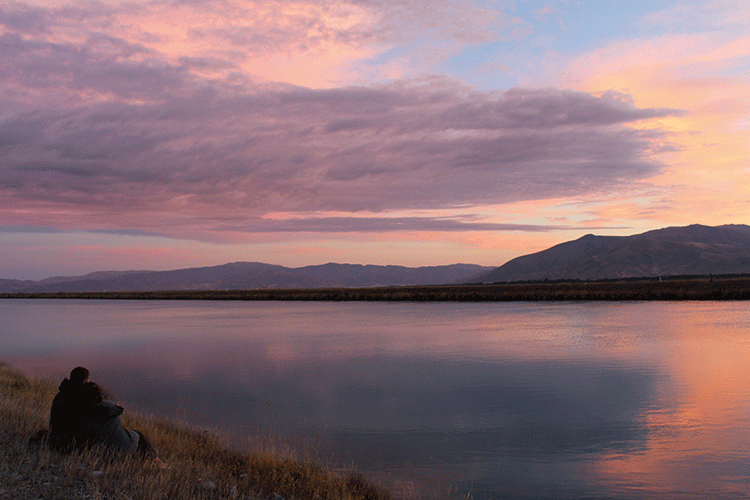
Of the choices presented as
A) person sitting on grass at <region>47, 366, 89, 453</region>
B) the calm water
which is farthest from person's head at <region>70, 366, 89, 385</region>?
the calm water

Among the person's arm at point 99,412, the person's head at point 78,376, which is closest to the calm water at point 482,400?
the person's arm at point 99,412

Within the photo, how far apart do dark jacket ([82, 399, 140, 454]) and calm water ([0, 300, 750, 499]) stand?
3.88m

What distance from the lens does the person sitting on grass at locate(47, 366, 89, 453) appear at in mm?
8062

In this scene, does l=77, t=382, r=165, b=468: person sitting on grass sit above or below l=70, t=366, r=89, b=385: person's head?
below

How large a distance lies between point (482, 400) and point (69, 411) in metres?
11.0

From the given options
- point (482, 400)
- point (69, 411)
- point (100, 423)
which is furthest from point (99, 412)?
point (482, 400)

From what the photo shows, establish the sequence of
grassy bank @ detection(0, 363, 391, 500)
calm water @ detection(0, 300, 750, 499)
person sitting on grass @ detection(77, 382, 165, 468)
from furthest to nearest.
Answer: calm water @ detection(0, 300, 750, 499) < person sitting on grass @ detection(77, 382, 165, 468) < grassy bank @ detection(0, 363, 391, 500)

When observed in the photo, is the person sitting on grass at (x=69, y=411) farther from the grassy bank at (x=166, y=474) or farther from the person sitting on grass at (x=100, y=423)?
the grassy bank at (x=166, y=474)

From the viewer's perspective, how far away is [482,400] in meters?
16.0

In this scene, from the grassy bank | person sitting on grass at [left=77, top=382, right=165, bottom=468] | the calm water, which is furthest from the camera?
the calm water

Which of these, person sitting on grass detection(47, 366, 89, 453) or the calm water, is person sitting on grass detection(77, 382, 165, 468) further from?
the calm water

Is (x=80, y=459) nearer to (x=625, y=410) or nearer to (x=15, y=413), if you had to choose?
(x=15, y=413)

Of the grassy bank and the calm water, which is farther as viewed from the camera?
the calm water

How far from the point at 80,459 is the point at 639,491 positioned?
857 cm
